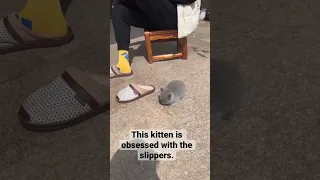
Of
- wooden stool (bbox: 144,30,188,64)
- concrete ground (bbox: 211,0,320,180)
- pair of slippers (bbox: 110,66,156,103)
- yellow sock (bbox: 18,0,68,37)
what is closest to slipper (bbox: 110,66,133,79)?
pair of slippers (bbox: 110,66,156,103)

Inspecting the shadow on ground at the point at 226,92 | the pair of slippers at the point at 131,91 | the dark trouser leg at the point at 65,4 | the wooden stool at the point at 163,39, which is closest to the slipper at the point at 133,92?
the pair of slippers at the point at 131,91

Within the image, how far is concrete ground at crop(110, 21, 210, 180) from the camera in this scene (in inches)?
37.3

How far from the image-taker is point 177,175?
36.6 inches

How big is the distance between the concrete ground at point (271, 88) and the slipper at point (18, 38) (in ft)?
2.68

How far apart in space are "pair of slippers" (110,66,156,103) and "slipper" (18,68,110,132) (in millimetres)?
53

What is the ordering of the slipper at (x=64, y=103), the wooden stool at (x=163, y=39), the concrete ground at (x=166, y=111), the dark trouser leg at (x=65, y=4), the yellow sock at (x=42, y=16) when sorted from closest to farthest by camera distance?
the concrete ground at (x=166, y=111), the slipper at (x=64, y=103), the wooden stool at (x=163, y=39), the yellow sock at (x=42, y=16), the dark trouser leg at (x=65, y=4)

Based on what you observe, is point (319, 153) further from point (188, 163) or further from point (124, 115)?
point (124, 115)

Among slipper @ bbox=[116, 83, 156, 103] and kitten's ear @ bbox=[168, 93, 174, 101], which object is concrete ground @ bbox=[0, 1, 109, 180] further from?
kitten's ear @ bbox=[168, 93, 174, 101]

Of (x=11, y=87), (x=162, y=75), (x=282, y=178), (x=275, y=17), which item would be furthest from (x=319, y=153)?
(x=11, y=87)

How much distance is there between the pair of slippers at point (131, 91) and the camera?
1151 millimetres

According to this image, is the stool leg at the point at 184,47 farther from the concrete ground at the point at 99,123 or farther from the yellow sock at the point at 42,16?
the yellow sock at the point at 42,16

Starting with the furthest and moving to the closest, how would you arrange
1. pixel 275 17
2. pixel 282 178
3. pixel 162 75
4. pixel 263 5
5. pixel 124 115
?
pixel 263 5, pixel 275 17, pixel 162 75, pixel 124 115, pixel 282 178

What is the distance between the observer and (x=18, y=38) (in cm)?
156

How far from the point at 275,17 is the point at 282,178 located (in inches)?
45.6
